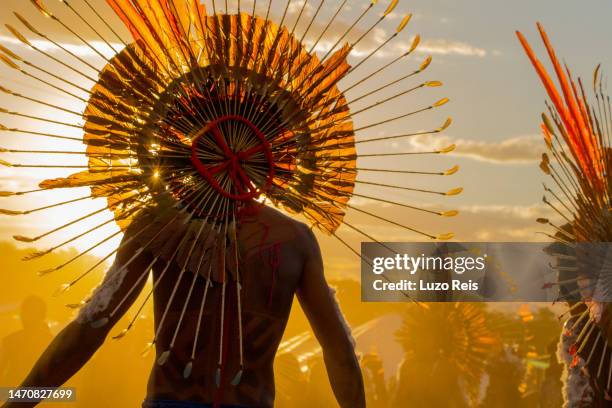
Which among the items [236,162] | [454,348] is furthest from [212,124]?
[454,348]

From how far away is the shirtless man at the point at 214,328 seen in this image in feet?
12.1

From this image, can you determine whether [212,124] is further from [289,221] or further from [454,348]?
[454,348]

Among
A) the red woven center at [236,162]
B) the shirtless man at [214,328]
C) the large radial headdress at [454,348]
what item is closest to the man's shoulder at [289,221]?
the shirtless man at [214,328]

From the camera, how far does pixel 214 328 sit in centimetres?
370

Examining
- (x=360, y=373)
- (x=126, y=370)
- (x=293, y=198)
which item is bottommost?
(x=126, y=370)

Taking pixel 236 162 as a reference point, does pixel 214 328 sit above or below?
below

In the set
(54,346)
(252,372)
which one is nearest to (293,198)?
(252,372)

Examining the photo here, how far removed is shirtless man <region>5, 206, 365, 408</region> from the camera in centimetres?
369

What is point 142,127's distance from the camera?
354cm

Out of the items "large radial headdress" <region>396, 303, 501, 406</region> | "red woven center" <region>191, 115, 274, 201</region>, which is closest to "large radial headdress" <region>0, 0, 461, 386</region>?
"red woven center" <region>191, 115, 274, 201</region>

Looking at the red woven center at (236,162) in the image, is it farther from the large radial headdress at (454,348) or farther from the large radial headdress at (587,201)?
the large radial headdress at (454,348)

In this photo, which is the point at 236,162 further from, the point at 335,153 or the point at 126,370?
the point at 126,370

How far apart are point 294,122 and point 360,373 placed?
1214mm

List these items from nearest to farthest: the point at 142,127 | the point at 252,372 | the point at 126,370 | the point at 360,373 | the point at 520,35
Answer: the point at 142,127 → the point at 252,372 → the point at 360,373 → the point at 520,35 → the point at 126,370
